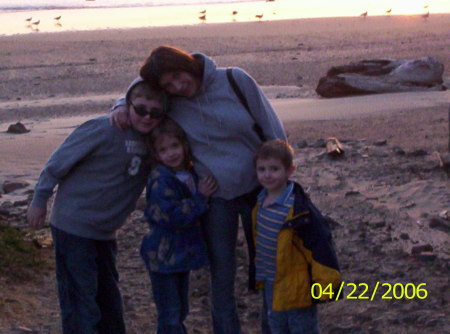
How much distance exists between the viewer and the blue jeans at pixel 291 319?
4.28 metres

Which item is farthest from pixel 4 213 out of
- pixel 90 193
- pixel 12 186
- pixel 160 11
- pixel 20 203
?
pixel 160 11

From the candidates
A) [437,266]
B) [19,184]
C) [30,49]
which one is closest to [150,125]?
[437,266]

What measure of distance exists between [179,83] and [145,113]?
0.76 feet

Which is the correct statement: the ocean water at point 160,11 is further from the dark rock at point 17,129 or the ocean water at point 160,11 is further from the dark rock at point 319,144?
the dark rock at point 319,144

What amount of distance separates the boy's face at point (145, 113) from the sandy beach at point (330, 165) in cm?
174

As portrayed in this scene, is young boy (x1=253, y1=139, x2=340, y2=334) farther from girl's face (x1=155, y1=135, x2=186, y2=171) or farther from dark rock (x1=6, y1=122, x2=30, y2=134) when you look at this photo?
dark rock (x1=6, y1=122, x2=30, y2=134)

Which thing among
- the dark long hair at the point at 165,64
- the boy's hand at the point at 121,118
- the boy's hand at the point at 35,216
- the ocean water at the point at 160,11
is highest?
the ocean water at the point at 160,11

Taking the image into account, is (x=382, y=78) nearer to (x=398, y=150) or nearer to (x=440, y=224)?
(x=398, y=150)

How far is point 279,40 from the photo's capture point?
1192 inches

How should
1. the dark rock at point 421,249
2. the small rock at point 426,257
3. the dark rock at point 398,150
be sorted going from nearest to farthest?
the small rock at point 426,257, the dark rock at point 421,249, the dark rock at point 398,150

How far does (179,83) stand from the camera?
13.5ft

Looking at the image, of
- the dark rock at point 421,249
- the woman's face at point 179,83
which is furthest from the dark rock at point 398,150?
the woman's face at point 179,83

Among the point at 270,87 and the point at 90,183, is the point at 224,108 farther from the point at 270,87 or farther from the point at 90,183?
the point at 270,87

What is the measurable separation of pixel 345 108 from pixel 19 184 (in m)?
6.45
